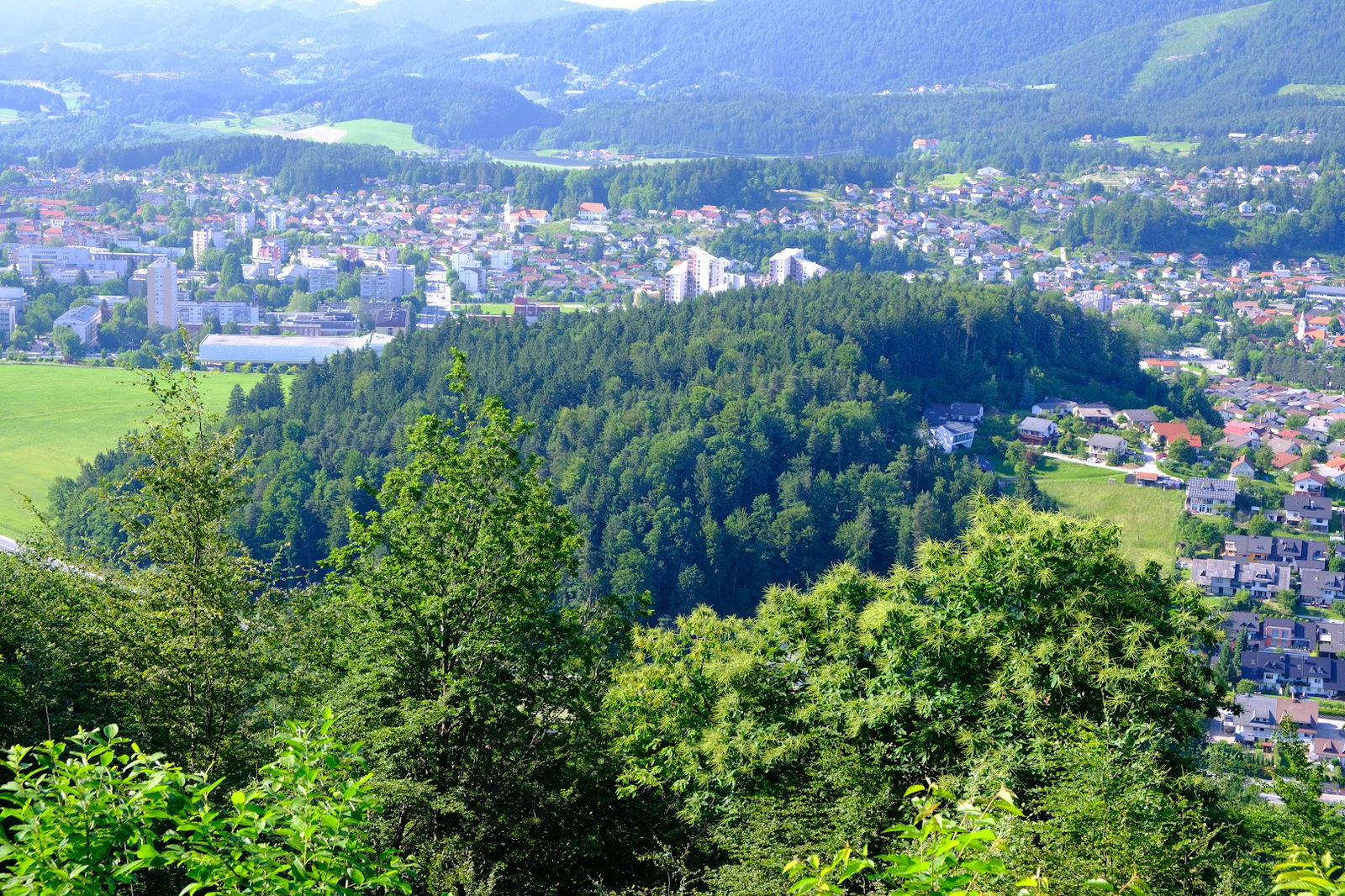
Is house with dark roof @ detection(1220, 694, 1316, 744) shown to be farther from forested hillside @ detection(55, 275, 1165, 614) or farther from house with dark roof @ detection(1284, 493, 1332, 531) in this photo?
house with dark roof @ detection(1284, 493, 1332, 531)

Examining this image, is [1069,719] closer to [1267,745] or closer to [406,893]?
[406,893]

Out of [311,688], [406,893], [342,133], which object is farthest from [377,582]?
[342,133]

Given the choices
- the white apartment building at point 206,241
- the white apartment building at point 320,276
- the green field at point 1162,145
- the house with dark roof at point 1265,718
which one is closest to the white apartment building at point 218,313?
the white apartment building at point 320,276

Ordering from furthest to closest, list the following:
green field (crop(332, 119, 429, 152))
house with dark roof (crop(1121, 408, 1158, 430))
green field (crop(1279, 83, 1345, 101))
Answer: green field (crop(1279, 83, 1345, 101)) → green field (crop(332, 119, 429, 152)) → house with dark roof (crop(1121, 408, 1158, 430))

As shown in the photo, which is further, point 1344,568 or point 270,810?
point 1344,568

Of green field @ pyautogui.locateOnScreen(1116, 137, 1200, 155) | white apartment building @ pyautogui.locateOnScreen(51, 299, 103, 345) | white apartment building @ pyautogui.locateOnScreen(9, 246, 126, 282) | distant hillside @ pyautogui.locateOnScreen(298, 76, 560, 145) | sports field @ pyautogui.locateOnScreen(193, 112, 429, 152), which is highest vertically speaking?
distant hillside @ pyautogui.locateOnScreen(298, 76, 560, 145)

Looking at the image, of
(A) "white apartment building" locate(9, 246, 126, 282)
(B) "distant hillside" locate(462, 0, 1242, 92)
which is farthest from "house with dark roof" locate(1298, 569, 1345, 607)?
(B) "distant hillside" locate(462, 0, 1242, 92)

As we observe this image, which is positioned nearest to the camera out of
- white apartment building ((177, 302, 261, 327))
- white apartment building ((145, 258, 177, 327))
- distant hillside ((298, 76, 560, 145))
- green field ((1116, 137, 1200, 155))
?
white apartment building ((177, 302, 261, 327))
